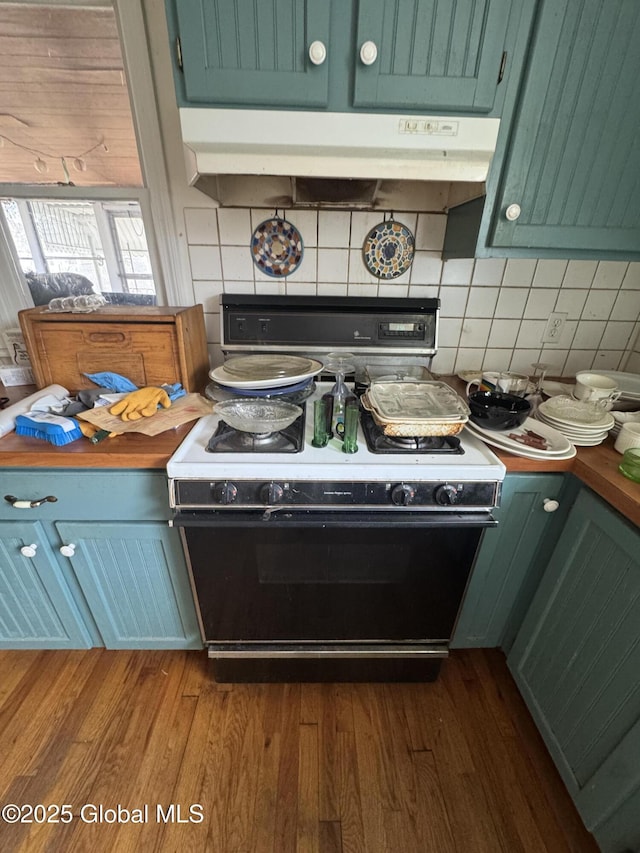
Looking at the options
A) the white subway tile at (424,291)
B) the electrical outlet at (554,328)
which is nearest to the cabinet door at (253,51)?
the white subway tile at (424,291)

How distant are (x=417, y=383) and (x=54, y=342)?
113 cm

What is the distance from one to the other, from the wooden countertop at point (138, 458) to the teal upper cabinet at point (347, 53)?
2.68ft

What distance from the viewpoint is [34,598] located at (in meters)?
1.07

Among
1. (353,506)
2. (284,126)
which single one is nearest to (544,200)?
(284,126)

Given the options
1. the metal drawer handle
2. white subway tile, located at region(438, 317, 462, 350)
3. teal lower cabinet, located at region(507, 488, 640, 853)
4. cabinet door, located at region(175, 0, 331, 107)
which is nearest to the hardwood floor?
teal lower cabinet, located at region(507, 488, 640, 853)

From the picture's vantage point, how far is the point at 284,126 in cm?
81

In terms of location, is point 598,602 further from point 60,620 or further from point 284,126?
point 60,620

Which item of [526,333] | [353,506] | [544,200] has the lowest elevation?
[353,506]

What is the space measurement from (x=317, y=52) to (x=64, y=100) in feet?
2.98

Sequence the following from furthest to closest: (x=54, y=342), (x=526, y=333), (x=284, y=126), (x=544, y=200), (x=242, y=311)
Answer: (x=526, y=333) → (x=242, y=311) → (x=54, y=342) → (x=544, y=200) → (x=284, y=126)

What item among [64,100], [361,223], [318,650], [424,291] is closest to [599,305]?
[424,291]

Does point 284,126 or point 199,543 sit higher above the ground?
point 284,126

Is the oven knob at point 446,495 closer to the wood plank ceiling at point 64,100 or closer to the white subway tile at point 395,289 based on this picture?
the white subway tile at point 395,289

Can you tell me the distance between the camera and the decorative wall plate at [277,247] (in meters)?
1.22
